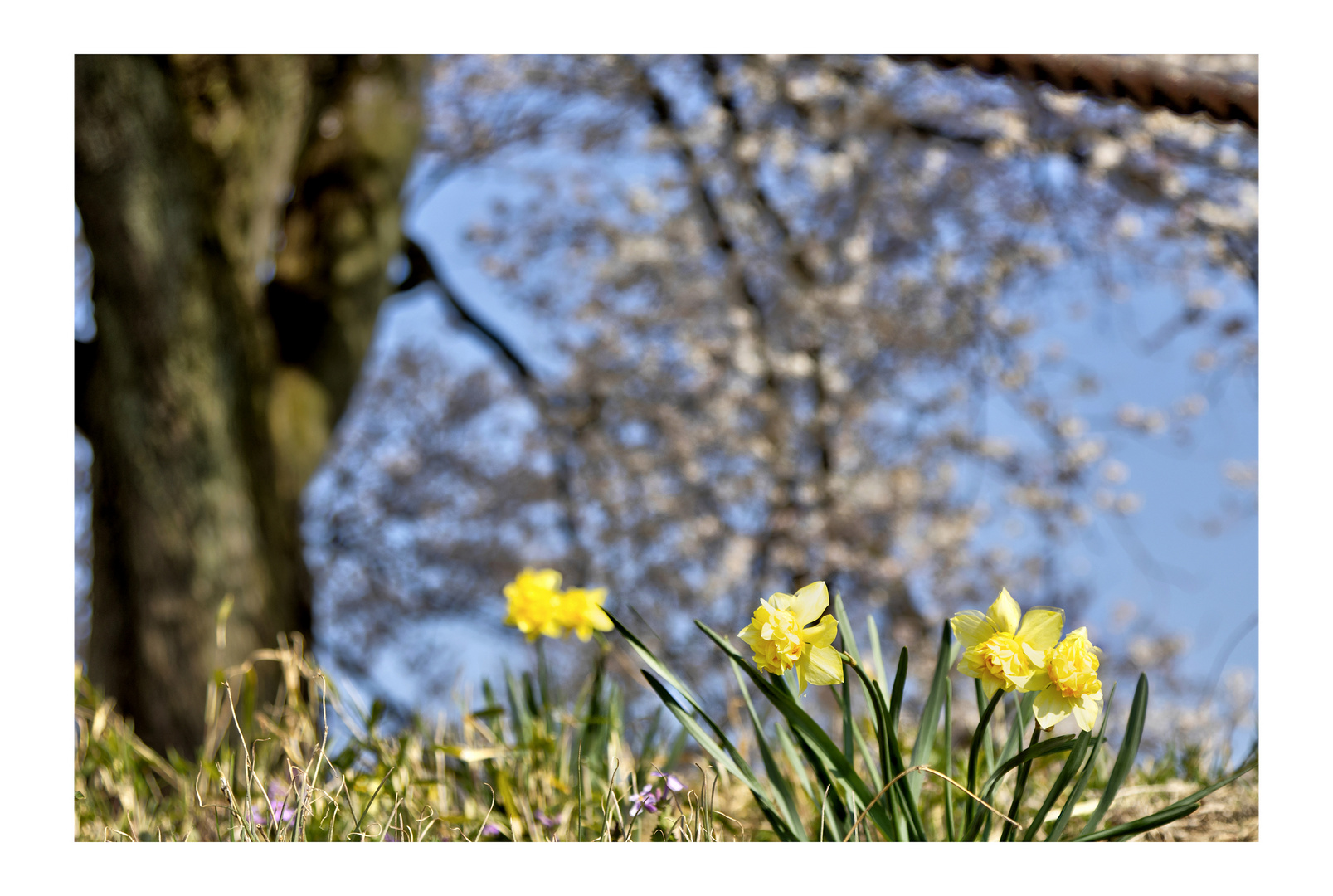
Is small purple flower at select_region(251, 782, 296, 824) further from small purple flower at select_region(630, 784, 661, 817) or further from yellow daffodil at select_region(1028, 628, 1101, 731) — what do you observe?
yellow daffodil at select_region(1028, 628, 1101, 731)

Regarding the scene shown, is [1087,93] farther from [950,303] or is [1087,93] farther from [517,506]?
[517,506]

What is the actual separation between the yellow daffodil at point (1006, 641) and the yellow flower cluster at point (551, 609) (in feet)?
0.88

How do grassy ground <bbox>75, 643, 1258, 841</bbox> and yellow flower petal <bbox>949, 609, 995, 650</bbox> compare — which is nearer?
yellow flower petal <bbox>949, 609, 995, 650</bbox>

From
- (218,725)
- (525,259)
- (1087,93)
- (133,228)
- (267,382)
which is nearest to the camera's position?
(1087,93)

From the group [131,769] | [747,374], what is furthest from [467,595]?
[131,769]

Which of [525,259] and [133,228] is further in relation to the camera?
[525,259]

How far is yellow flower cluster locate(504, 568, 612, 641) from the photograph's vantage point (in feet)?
2.07

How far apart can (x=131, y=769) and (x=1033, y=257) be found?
9.88 ft

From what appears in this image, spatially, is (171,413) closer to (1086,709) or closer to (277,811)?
(277,811)

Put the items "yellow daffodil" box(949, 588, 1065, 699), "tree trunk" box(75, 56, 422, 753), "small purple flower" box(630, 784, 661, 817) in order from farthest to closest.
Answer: "tree trunk" box(75, 56, 422, 753)
"small purple flower" box(630, 784, 661, 817)
"yellow daffodil" box(949, 588, 1065, 699)

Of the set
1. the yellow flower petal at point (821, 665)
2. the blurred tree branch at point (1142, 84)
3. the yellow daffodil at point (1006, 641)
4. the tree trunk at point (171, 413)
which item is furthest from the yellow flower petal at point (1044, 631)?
the tree trunk at point (171, 413)

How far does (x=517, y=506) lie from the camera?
3998 mm

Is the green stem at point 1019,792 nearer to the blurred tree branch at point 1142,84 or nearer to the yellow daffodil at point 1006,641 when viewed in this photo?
the yellow daffodil at point 1006,641

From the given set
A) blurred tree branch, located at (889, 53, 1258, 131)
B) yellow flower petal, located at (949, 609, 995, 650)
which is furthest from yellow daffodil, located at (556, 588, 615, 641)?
blurred tree branch, located at (889, 53, 1258, 131)
